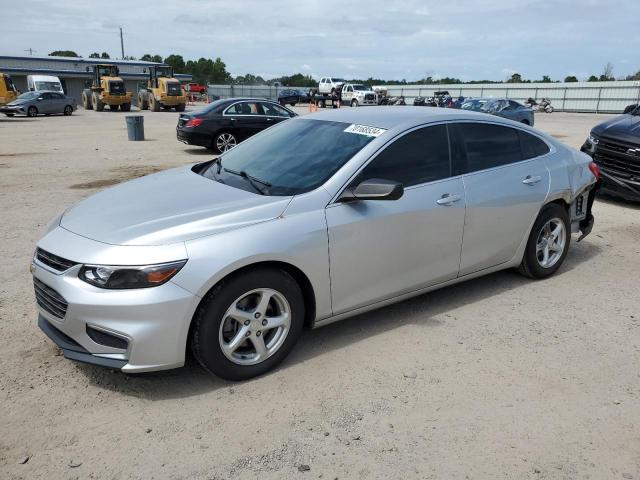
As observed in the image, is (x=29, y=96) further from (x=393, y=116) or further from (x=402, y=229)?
(x=402, y=229)

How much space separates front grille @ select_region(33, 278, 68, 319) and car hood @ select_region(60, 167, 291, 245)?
38 centimetres

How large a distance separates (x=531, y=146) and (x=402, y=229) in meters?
1.86

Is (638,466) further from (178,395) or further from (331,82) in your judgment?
(331,82)

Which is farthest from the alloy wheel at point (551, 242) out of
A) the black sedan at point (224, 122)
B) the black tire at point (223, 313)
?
the black sedan at point (224, 122)

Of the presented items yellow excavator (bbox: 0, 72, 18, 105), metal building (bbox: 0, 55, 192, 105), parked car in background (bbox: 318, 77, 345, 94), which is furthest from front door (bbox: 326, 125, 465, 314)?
metal building (bbox: 0, 55, 192, 105)

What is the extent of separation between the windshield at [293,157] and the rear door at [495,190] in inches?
38.7

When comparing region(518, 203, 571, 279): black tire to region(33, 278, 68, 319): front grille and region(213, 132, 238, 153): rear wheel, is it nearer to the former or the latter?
region(33, 278, 68, 319): front grille

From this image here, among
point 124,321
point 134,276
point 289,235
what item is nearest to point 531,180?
point 289,235

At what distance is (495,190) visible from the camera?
4410mm

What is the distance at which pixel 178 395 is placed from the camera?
10.6 ft

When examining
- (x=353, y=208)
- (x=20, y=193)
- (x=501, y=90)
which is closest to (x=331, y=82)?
(x=501, y=90)

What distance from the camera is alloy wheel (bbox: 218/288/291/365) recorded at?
126 inches

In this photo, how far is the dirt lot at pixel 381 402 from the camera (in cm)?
267

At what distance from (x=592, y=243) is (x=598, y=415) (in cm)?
389
